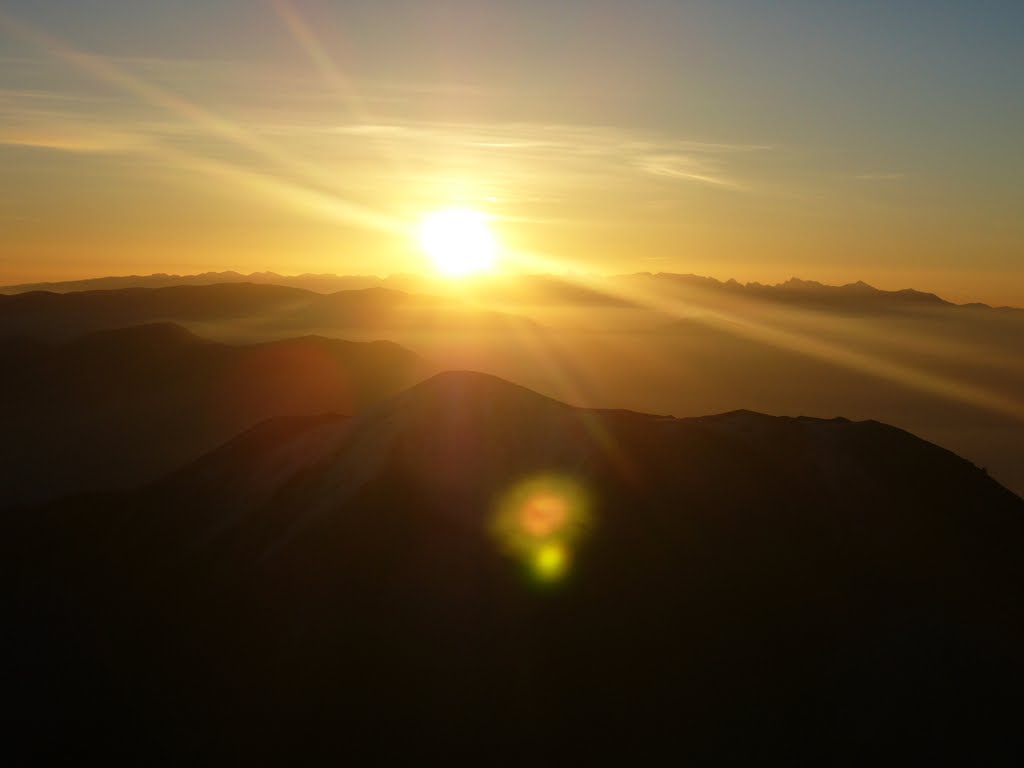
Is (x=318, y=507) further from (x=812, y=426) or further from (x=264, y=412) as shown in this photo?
(x=264, y=412)

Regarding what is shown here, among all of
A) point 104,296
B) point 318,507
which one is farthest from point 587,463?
point 104,296

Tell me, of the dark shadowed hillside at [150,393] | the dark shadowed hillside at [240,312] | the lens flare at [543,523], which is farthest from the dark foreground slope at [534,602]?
the dark shadowed hillside at [240,312]

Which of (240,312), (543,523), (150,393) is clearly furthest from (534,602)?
(240,312)

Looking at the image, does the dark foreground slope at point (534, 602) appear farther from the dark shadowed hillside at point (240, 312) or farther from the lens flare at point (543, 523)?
the dark shadowed hillside at point (240, 312)

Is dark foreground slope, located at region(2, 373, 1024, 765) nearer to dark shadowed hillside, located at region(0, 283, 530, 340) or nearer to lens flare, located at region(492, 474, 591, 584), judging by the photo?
lens flare, located at region(492, 474, 591, 584)

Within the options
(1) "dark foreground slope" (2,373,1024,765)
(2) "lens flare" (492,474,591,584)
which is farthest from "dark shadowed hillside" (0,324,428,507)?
(2) "lens flare" (492,474,591,584)

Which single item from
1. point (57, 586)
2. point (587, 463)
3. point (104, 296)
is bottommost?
point (104, 296)

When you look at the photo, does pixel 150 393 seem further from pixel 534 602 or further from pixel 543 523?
pixel 534 602
